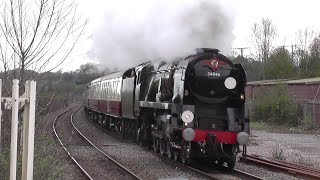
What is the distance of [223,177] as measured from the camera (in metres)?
10.7

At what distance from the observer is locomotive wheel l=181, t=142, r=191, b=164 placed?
37.9 feet

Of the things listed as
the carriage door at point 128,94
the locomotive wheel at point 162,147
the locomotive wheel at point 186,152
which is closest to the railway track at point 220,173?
the locomotive wheel at point 186,152

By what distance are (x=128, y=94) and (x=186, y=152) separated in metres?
6.90

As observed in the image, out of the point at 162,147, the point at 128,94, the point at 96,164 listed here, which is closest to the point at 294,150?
the point at 162,147

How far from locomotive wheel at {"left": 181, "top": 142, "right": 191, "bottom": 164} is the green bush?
64.9 feet

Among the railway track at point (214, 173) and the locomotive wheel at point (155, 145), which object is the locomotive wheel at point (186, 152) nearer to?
the railway track at point (214, 173)

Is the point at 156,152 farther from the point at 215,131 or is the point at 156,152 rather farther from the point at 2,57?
the point at 2,57

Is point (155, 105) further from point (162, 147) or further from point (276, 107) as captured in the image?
point (276, 107)

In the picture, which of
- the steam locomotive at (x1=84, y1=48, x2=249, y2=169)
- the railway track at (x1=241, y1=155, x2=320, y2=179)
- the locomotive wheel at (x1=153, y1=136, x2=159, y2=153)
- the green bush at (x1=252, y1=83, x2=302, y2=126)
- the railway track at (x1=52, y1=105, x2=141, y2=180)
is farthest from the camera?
the green bush at (x1=252, y1=83, x2=302, y2=126)

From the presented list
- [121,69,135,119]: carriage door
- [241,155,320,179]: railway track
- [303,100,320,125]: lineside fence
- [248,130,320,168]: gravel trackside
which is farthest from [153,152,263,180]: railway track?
[303,100,320,125]: lineside fence

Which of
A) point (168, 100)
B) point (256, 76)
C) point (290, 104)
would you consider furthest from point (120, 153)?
point (256, 76)

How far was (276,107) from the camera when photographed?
3172cm

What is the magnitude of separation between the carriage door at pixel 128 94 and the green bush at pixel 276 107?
1507cm

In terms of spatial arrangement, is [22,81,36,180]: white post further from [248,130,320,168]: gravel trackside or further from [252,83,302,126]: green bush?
[252,83,302,126]: green bush
